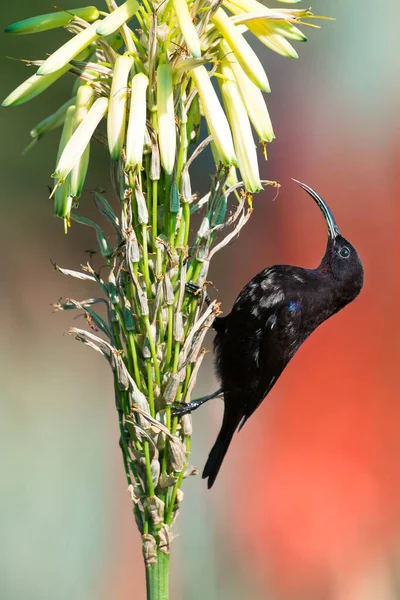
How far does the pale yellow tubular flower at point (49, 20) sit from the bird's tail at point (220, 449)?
4.93 ft

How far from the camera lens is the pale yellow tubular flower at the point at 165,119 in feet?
4.75

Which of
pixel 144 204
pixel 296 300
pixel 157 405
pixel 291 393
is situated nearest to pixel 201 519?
pixel 291 393

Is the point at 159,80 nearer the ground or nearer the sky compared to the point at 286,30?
nearer the ground

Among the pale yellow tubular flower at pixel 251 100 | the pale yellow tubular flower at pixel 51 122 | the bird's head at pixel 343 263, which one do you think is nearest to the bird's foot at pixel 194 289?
the pale yellow tubular flower at pixel 251 100

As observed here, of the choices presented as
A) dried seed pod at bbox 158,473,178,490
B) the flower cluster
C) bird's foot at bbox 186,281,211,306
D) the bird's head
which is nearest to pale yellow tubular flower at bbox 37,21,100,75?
the flower cluster

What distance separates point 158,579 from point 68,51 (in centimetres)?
103

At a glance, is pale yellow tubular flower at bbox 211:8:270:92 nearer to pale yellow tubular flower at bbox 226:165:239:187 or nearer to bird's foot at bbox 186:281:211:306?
pale yellow tubular flower at bbox 226:165:239:187

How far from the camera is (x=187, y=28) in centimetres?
138

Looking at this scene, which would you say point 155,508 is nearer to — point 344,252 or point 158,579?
point 158,579

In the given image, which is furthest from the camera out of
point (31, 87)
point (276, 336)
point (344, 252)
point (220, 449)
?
point (344, 252)

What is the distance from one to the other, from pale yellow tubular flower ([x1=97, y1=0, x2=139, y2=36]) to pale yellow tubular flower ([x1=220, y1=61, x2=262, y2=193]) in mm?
230

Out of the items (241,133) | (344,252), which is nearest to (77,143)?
(241,133)

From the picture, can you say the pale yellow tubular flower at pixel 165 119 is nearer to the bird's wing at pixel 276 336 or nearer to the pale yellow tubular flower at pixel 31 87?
the pale yellow tubular flower at pixel 31 87

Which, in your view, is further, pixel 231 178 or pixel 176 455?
pixel 231 178
